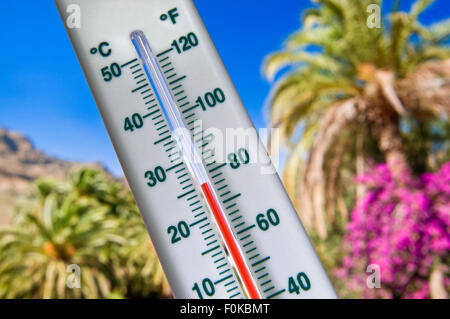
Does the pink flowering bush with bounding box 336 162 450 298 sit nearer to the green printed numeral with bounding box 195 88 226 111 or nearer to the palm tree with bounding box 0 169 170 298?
the green printed numeral with bounding box 195 88 226 111

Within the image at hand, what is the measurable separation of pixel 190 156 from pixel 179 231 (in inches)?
9.0

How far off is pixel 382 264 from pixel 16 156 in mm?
89334

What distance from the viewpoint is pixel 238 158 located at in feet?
3.59

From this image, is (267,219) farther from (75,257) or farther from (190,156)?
(75,257)

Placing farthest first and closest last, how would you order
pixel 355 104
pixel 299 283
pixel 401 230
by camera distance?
pixel 355 104
pixel 401 230
pixel 299 283

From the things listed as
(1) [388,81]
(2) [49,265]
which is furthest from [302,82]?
(2) [49,265]

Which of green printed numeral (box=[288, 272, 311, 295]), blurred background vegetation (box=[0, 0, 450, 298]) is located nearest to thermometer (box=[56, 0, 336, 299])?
green printed numeral (box=[288, 272, 311, 295])

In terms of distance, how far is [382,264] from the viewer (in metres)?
6.54

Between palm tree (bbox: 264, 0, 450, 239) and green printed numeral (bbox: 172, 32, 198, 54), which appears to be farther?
palm tree (bbox: 264, 0, 450, 239)

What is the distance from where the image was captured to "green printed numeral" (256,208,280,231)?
1056 mm

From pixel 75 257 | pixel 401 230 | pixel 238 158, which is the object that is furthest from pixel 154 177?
pixel 75 257

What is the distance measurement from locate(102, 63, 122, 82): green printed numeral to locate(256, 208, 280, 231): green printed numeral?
0.65 meters

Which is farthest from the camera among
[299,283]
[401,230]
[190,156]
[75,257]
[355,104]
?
[75,257]

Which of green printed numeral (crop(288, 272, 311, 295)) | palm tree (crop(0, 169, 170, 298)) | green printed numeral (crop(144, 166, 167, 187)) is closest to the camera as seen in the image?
green printed numeral (crop(288, 272, 311, 295))
